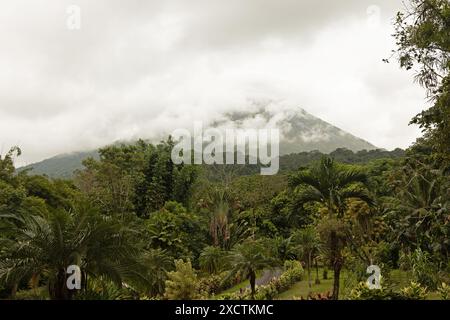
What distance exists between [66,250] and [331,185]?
19.8 ft

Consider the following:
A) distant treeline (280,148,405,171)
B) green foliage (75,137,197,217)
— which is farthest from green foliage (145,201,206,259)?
distant treeline (280,148,405,171)

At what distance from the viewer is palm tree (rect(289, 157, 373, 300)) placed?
1030cm

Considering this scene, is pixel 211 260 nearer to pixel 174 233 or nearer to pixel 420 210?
pixel 174 233

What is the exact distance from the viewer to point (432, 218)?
16.6 meters

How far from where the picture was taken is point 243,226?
27.5m

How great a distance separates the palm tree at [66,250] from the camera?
722cm

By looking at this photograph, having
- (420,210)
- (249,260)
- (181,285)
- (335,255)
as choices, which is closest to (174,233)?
(181,285)

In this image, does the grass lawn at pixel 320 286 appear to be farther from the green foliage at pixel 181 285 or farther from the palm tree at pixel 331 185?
the palm tree at pixel 331 185

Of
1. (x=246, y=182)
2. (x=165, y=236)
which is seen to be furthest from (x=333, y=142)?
(x=165, y=236)

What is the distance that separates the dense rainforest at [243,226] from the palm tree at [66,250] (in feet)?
0.06

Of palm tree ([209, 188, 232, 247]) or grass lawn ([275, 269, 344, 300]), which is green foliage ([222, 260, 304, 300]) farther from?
palm tree ([209, 188, 232, 247])
